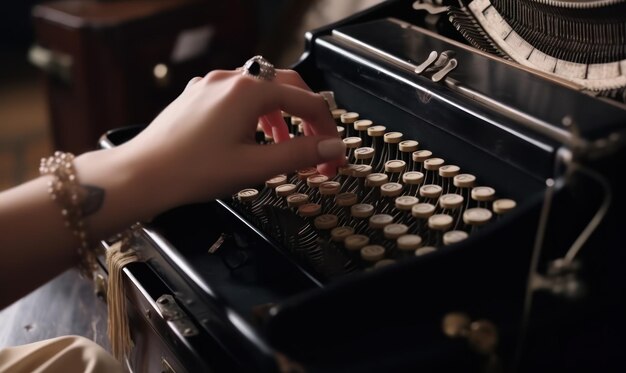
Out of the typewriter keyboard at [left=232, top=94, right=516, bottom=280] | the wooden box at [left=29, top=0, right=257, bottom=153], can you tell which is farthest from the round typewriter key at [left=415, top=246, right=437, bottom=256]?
the wooden box at [left=29, top=0, right=257, bottom=153]

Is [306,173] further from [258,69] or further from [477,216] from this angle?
[477,216]

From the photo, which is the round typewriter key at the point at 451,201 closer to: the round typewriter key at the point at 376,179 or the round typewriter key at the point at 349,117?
the round typewriter key at the point at 376,179

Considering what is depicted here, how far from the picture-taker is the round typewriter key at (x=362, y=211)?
0.98 meters

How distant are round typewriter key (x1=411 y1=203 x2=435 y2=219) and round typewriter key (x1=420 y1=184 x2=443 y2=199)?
0.08ft

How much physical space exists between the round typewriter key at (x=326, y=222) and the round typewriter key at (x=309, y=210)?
0.02m

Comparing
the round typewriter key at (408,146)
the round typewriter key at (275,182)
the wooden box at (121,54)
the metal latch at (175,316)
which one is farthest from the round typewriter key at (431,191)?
the wooden box at (121,54)

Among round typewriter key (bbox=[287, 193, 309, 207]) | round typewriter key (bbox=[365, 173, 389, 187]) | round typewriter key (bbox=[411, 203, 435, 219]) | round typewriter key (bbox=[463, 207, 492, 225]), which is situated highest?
round typewriter key (bbox=[463, 207, 492, 225])

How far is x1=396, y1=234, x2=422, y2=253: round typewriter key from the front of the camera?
89 centimetres

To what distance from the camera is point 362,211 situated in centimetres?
98

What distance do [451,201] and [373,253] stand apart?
0.12m

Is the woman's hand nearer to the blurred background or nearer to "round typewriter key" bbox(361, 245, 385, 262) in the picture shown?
"round typewriter key" bbox(361, 245, 385, 262)

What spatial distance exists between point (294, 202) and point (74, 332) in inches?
20.2

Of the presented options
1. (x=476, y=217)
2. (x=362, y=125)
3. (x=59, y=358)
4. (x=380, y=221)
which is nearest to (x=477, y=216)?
(x=476, y=217)

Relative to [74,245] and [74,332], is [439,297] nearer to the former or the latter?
[74,245]
